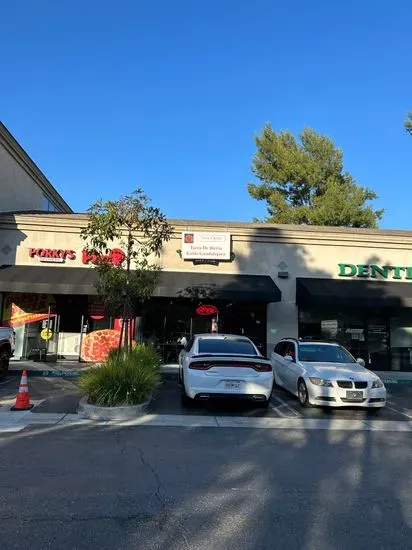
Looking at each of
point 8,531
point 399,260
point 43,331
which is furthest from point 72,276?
point 8,531

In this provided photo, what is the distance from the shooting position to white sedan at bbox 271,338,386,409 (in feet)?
33.3

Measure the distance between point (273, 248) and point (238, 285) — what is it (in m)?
2.52

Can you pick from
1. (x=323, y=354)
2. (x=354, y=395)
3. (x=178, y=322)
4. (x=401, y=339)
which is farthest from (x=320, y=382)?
(x=401, y=339)

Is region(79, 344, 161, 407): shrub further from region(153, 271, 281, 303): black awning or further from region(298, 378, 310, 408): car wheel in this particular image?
region(153, 271, 281, 303): black awning

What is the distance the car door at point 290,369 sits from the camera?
11613 millimetres

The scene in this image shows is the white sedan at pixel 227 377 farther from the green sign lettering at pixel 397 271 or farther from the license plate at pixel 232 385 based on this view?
the green sign lettering at pixel 397 271

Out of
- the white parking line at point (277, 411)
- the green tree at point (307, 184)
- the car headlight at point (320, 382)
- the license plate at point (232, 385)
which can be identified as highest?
the green tree at point (307, 184)

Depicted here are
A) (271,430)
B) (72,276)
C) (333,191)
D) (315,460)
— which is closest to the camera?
(315,460)

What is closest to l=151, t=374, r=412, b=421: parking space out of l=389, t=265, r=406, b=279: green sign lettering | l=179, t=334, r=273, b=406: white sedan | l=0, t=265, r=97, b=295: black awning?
l=179, t=334, r=273, b=406: white sedan

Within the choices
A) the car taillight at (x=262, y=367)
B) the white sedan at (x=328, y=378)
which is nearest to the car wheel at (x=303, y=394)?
the white sedan at (x=328, y=378)

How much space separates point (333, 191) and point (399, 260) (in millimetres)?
17081

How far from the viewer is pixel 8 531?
4.21 meters

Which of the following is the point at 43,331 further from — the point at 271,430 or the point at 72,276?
the point at 271,430

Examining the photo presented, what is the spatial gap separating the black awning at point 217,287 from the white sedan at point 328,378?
15.2ft
